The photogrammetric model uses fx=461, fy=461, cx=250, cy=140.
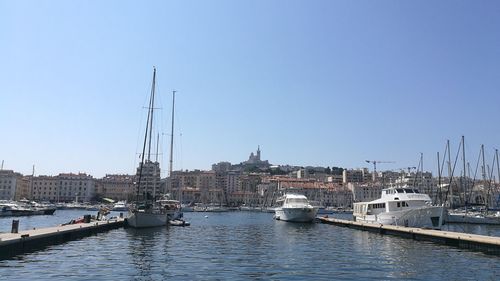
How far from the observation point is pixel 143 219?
52.8m

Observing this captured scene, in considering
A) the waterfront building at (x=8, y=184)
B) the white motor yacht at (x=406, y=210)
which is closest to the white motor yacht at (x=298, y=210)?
the white motor yacht at (x=406, y=210)

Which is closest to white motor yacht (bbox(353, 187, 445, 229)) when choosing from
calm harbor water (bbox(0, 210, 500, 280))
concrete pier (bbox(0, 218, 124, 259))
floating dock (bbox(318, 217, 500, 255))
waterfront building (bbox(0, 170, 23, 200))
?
floating dock (bbox(318, 217, 500, 255))

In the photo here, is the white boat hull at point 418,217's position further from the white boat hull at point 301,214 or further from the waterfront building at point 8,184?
the waterfront building at point 8,184

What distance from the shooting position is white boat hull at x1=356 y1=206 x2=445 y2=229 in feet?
166

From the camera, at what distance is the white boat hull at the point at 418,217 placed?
50.5 metres

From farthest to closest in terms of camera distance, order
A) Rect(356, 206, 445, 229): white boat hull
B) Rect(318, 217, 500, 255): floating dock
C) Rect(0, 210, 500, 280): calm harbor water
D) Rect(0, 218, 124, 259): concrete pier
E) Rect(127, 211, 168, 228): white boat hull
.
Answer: Rect(127, 211, 168, 228): white boat hull → Rect(356, 206, 445, 229): white boat hull → Rect(318, 217, 500, 255): floating dock → Rect(0, 218, 124, 259): concrete pier → Rect(0, 210, 500, 280): calm harbor water

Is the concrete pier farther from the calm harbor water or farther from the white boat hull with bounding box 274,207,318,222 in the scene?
the white boat hull with bounding box 274,207,318,222

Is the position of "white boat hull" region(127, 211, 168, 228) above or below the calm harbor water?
above

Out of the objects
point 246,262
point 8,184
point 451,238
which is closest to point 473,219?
point 451,238

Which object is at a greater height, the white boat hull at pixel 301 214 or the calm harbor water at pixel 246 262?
the white boat hull at pixel 301 214

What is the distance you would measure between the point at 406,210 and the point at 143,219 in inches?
1191

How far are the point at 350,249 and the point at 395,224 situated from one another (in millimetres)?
22903

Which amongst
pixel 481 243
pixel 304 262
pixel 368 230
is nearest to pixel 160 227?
pixel 368 230

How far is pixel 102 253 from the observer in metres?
30.4
